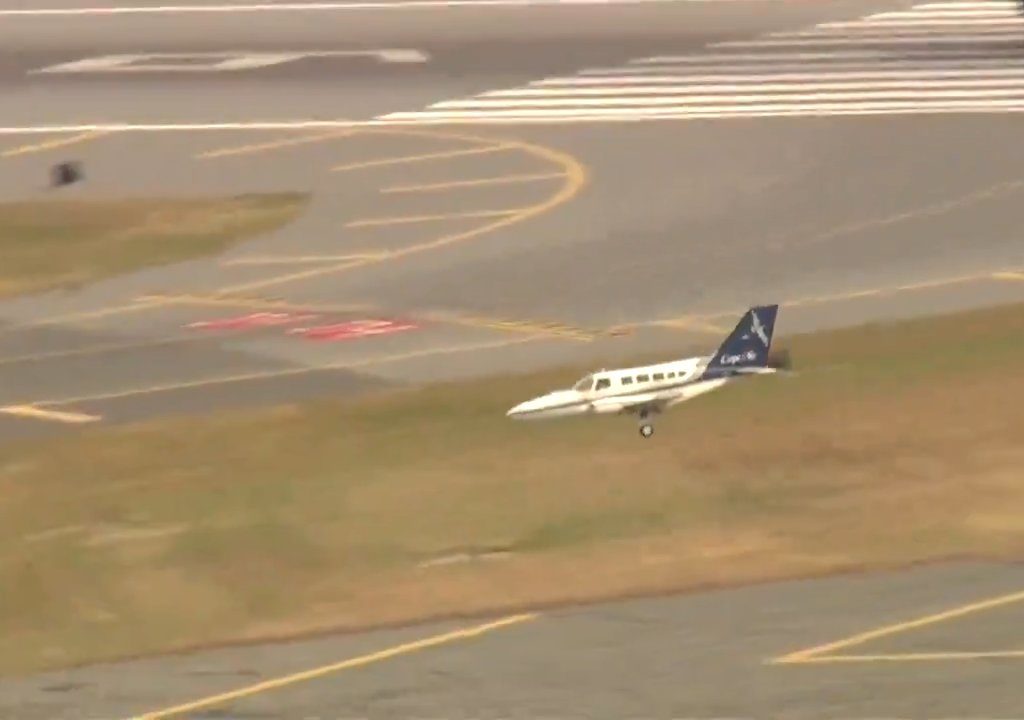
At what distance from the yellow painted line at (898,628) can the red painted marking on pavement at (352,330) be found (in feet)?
61.2

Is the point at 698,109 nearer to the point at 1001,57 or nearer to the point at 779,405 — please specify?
the point at 1001,57

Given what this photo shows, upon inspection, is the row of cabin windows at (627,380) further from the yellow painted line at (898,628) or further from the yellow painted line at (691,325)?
the yellow painted line at (898,628)

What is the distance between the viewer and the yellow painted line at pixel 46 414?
1702 inches

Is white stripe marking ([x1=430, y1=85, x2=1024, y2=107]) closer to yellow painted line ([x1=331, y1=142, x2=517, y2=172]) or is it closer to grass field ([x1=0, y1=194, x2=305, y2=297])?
yellow painted line ([x1=331, y1=142, x2=517, y2=172])

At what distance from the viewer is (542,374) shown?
45062 millimetres

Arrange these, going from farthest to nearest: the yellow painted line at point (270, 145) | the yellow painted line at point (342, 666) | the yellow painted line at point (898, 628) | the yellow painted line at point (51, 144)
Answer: the yellow painted line at point (51, 144)
the yellow painted line at point (270, 145)
the yellow painted line at point (898, 628)
the yellow painted line at point (342, 666)

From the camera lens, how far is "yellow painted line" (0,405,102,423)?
43219mm

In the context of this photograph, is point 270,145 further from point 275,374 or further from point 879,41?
point 879,41

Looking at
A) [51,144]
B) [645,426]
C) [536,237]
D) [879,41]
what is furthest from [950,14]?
[645,426]

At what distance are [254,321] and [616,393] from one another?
11795mm

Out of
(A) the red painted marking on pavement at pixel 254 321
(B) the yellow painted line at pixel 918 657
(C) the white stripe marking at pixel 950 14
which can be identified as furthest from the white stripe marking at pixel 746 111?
(B) the yellow painted line at pixel 918 657

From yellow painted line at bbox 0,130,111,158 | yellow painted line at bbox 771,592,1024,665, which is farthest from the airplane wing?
yellow painted line at bbox 0,130,111,158

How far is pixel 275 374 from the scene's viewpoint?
45625 millimetres

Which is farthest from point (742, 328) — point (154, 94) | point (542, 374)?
point (154, 94)
